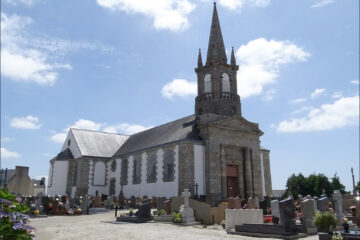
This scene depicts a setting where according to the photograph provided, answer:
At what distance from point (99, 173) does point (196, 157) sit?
14.4 metres

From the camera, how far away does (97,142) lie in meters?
38.6

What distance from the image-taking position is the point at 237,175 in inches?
1083

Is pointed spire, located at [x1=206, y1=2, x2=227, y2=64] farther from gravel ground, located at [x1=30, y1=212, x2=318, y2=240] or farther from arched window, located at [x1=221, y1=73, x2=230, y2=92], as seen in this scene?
gravel ground, located at [x1=30, y1=212, x2=318, y2=240]

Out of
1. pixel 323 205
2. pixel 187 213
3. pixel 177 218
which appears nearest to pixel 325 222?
pixel 323 205

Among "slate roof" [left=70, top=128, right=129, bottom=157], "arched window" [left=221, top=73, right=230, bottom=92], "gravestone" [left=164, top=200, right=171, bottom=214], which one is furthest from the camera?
"slate roof" [left=70, top=128, right=129, bottom=157]

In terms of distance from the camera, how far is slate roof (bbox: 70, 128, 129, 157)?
3616 centimetres

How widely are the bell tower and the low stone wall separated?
14414mm

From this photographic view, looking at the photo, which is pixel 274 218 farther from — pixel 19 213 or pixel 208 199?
pixel 19 213

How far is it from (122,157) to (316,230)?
24020 millimetres

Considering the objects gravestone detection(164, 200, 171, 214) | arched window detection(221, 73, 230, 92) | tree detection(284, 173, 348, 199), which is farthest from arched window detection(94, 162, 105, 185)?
tree detection(284, 173, 348, 199)

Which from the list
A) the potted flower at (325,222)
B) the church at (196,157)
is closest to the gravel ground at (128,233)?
the potted flower at (325,222)

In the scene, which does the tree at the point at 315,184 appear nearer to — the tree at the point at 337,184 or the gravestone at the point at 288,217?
the tree at the point at 337,184

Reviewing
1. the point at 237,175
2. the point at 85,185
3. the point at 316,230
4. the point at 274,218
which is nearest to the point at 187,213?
the point at 274,218

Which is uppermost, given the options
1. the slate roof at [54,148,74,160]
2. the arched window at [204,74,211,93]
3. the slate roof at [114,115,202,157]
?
the arched window at [204,74,211,93]
